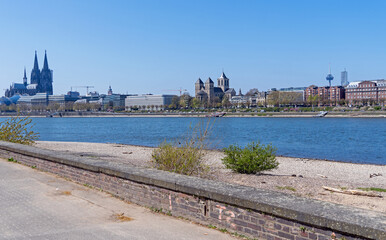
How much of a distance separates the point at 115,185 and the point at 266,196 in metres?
2.93

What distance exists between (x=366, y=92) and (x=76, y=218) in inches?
6877

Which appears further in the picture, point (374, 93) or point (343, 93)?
point (343, 93)

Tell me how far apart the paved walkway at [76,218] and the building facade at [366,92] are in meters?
162

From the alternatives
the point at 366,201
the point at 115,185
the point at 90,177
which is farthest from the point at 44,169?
the point at 366,201

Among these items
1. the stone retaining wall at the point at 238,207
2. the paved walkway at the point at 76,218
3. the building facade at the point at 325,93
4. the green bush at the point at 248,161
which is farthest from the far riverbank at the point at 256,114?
the stone retaining wall at the point at 238,207

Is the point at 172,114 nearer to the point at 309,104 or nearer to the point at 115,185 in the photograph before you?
the point at 309,104

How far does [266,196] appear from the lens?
15.2 ft

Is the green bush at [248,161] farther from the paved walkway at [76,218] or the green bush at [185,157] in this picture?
the paved walkway at [76,218]

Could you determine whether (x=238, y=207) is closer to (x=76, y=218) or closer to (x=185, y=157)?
(x=76, y=218)

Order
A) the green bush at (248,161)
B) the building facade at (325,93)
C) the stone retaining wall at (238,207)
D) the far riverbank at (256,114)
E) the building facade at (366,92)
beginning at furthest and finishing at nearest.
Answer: the building facade at (325,93) → the building facade at (366,92) → the far riverbank at (256,114) → the green bush at (248,161) → the stone retaining wall at (238,207)

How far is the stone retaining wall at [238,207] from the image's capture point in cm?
377

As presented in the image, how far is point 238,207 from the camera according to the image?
465 cm

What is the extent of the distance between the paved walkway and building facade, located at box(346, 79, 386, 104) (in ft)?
532

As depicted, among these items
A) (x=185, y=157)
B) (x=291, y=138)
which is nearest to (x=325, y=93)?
(x=291, y=138)
